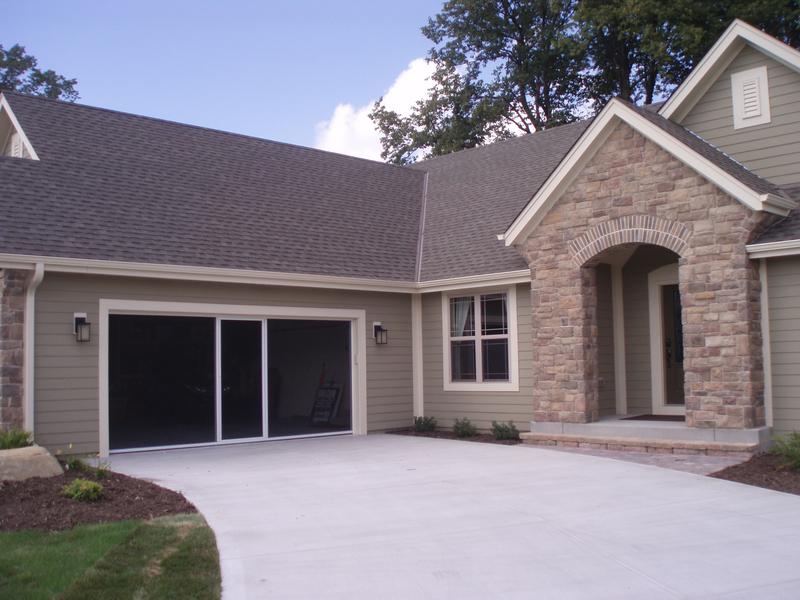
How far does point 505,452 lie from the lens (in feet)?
37.8

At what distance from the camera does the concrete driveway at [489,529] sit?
5.42 m

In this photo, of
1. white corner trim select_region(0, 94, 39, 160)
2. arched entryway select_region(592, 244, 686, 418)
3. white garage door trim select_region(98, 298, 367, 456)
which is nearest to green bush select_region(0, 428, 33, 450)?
white garage door trim select_region(98, 298, 367, 456)

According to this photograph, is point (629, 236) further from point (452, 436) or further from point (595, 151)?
point (452, 436)

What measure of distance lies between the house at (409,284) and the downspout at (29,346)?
31 mm

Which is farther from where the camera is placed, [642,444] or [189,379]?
[189,379]

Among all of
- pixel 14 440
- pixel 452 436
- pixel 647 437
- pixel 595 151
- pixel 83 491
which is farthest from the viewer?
pixel 452 436

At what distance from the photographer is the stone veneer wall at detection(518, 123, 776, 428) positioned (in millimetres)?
10562

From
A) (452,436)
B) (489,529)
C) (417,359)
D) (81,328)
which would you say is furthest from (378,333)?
(489,529)

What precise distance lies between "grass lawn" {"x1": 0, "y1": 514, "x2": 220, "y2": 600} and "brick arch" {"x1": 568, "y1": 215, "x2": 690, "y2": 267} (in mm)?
7353

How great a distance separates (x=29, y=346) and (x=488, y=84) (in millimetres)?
23177

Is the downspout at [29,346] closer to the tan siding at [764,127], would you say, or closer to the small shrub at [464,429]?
the small shrub at [464,429]

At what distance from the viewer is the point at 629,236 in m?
11.7

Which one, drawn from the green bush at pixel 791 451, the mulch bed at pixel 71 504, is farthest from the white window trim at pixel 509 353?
the mulch bed at pixel 71 504

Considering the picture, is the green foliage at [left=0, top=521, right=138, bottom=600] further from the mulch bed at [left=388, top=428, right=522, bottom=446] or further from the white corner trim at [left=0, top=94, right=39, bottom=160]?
the white corner trim at [left=0, top=94, right=39, bottom=160]
